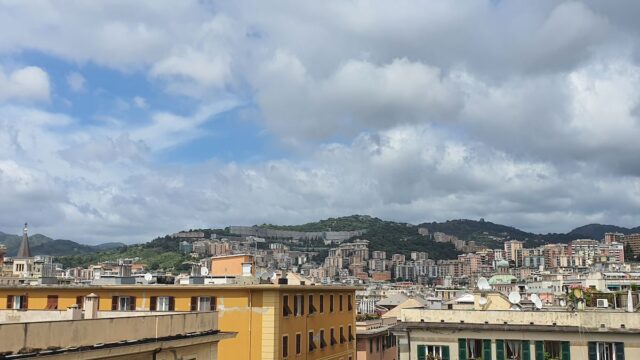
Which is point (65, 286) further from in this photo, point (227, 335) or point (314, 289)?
point (227, 335)

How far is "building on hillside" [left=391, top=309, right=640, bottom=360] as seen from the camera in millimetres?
37500

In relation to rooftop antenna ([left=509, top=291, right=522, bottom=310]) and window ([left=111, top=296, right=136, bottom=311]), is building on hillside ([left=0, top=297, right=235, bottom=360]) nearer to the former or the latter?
window ([left=111, top=296, right=136, bottom=311])

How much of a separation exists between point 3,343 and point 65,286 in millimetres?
35124

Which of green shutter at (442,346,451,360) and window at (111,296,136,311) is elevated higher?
window at (111,296,136,311)

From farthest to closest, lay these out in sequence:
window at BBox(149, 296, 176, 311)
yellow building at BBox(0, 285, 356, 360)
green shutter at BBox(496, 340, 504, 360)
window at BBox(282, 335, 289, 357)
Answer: window at BBox(149, 296, 176, 311) < window at BBox(282, 335, 289, 357) < yellow building at BBox(0, 285, 356, 360) < green shutter at BBox(496, 340, 504, 360)

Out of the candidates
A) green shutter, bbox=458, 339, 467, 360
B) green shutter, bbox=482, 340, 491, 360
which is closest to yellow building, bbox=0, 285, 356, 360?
green shutter, bbox=458, 339, 467, 360

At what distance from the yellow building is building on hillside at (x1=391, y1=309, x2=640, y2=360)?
999 centimetres

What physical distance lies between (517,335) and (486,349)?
2047mm

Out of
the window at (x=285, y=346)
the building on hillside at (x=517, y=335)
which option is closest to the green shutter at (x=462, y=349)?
the building on hillside at (x=517, y=335)

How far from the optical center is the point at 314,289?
178 ft

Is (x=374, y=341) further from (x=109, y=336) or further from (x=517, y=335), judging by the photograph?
(x=109, y=336)

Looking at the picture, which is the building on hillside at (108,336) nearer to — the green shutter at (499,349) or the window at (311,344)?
the green shutter at (499,349)

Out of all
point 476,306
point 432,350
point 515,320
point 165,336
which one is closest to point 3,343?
point 165,336

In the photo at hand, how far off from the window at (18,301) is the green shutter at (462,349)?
1332 inches
